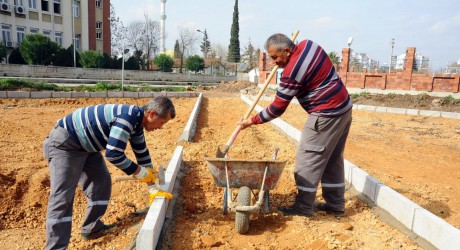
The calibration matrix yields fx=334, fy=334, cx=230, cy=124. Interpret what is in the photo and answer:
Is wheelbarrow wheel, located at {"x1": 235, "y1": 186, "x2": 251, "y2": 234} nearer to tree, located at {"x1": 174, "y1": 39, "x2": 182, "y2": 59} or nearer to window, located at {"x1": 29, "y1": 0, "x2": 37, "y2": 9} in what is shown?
window, located at {"x1": 29, "y1": 0, "x2": 37, "y2": 9}

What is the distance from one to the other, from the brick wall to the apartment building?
18.4 metres

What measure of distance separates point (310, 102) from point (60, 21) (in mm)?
28941

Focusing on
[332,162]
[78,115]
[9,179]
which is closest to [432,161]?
[332,162]

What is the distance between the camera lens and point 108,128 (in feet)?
8.48

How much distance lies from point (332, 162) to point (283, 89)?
0.92 metres

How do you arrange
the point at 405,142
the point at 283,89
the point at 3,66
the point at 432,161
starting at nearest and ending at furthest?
the point at 283,89, the point at 432,161, the point at 405,142, the point at 3,66

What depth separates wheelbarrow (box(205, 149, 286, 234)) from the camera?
2.73m

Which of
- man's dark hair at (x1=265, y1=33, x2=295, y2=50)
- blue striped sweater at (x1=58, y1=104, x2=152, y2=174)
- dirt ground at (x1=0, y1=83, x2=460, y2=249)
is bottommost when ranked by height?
dirt ground at (x1=0, y1=83, x2=460, y2=249)

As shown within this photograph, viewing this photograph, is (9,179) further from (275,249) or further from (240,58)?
(240,58)

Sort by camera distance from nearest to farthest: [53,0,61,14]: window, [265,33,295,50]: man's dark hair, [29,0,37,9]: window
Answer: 1. [265,33,295,50]: man's dark hair
2. [29,0,37,9]: window
3. [53,0,61,14]: window

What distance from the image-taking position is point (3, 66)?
18500 millimetres

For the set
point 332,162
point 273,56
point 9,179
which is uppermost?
point 273,56

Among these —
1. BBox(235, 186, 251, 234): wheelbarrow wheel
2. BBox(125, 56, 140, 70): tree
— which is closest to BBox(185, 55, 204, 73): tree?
BBox(125, 56, 140, 70): tree

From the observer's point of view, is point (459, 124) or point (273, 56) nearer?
point (273, 56)
